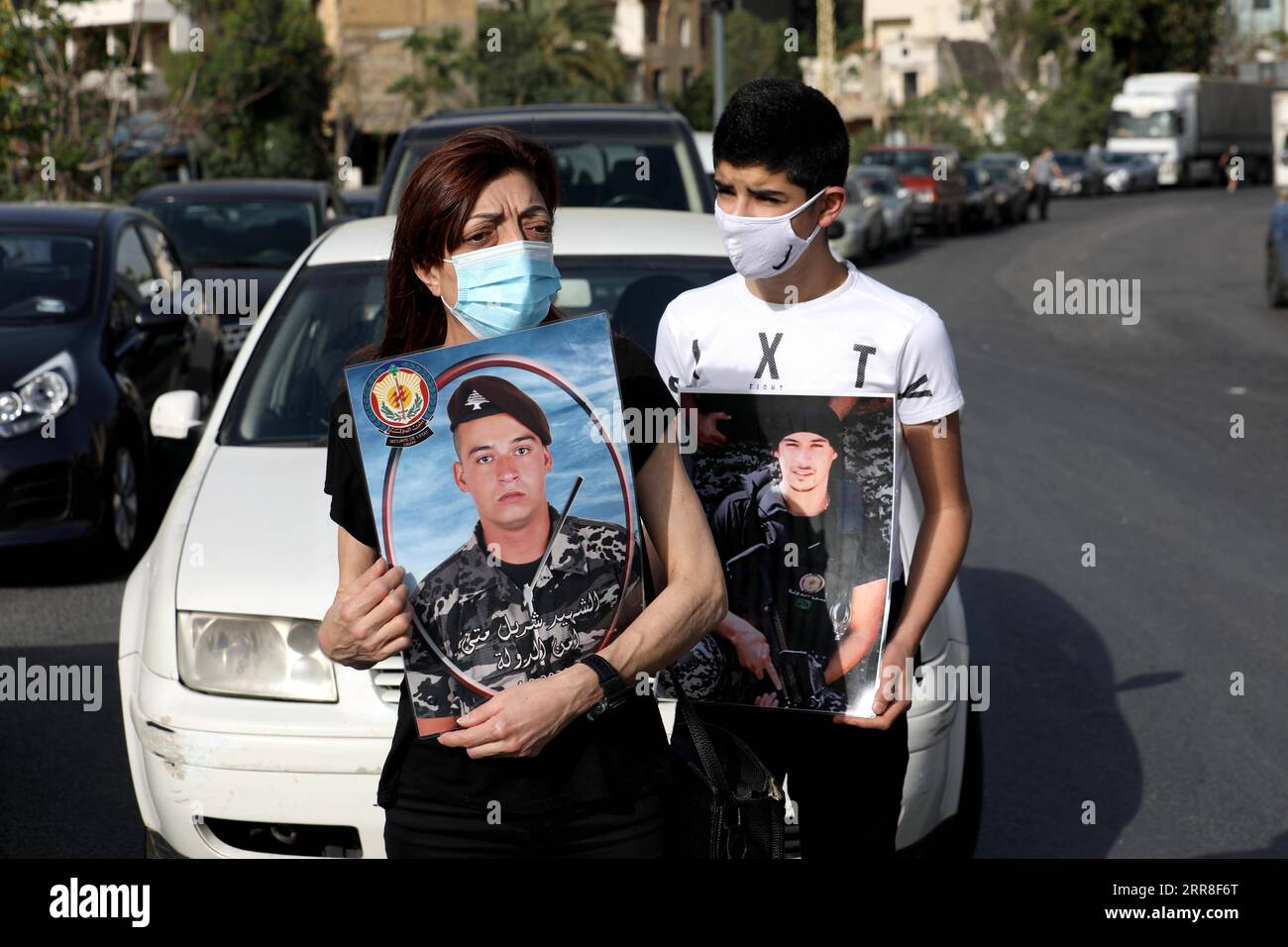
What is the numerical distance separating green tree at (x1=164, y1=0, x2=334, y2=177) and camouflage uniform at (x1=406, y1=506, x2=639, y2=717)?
19313 millimetres

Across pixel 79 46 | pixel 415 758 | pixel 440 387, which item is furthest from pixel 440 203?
pixel 79 46

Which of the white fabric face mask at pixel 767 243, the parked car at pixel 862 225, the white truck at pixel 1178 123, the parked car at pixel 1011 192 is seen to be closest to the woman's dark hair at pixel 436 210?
the white fabric face mask at pixel 767 243

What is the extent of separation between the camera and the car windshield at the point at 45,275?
28.3 ft

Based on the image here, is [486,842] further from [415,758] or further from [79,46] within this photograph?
[79,46]

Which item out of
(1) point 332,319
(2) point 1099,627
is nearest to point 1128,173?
(2) point 1099,627

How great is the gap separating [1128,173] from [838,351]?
2301 inches

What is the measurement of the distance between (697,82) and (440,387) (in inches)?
2465

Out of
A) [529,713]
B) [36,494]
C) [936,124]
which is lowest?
[36,494]

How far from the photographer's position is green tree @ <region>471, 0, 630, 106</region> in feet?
151

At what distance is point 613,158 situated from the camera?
27.7ft

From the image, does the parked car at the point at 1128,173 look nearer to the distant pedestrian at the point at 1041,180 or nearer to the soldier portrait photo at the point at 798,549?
the distant pedestrian at the point at 1041,180

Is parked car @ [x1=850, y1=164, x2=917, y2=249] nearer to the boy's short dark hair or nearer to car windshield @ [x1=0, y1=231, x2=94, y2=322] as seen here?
car windshield @ [x1=0, y1=231, x2=94, y2=322]

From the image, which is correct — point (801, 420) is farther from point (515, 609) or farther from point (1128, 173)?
point (1128, 173)

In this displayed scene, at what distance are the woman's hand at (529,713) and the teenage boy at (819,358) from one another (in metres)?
0.65
